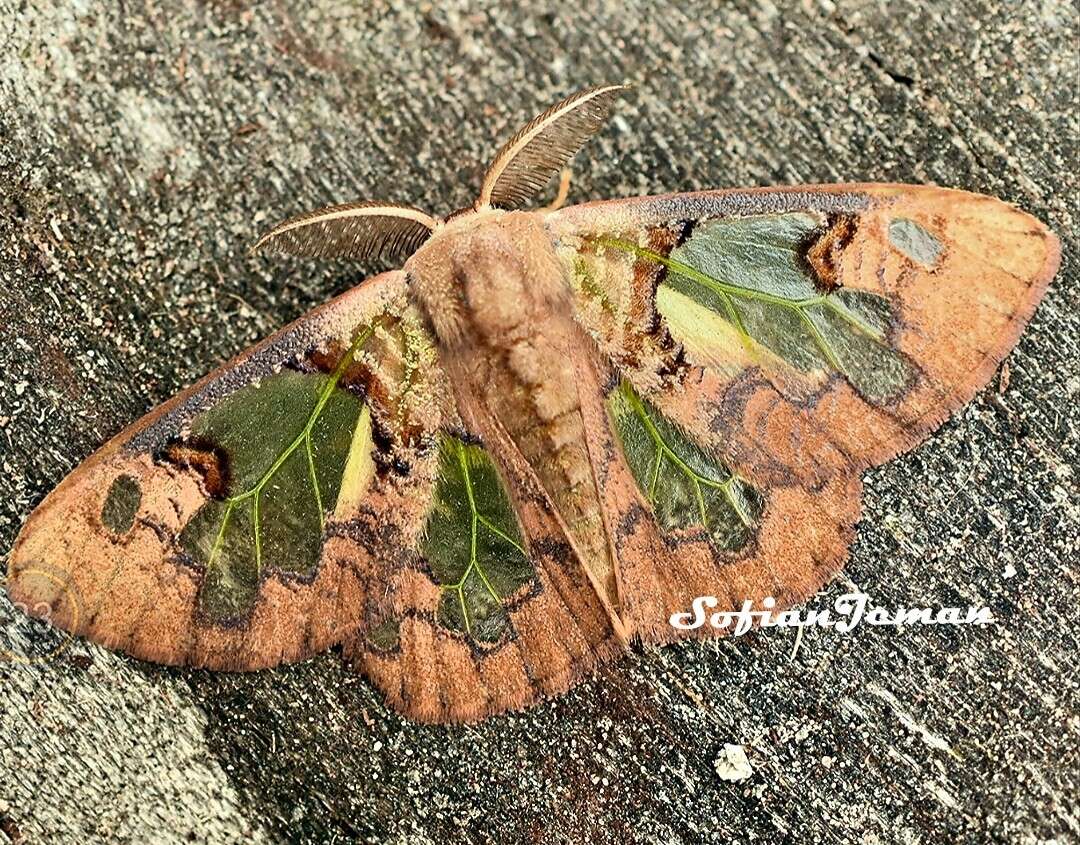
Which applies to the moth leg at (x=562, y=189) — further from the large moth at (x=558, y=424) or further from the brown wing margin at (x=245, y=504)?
the brown wing margin at (x=245, y=504)

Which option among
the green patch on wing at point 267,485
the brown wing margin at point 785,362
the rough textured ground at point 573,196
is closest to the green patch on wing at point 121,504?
the green patch on wing at point 267,485

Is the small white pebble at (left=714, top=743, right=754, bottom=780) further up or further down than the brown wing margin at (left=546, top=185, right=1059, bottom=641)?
further down

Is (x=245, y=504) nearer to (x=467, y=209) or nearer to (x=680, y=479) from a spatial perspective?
(x=467, y=209)

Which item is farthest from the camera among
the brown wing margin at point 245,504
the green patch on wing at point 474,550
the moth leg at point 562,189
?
the moth leg at point 562,189
